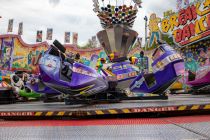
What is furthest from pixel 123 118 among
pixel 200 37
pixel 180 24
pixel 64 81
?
pixel 180 24

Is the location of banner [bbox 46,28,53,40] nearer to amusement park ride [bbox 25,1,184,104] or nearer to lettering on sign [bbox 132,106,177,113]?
amusement park ride [bbox 25,1,184,104]

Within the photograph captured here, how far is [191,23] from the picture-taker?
16547 mm

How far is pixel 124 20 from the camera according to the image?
10.8 m

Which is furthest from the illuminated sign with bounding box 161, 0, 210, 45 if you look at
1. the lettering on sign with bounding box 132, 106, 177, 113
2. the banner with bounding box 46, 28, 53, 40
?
the banner with bounding box 46, 28, 53, 40

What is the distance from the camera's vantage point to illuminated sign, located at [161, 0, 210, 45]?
15.1 meters

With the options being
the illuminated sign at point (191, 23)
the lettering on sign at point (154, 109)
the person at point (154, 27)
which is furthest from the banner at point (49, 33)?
the lettering on sign at point (154, 109)

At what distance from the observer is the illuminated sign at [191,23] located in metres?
15.1

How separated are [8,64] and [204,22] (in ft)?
64.1

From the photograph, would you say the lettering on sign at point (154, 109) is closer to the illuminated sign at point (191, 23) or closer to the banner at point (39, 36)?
the illuminated sign at point (191, 23)

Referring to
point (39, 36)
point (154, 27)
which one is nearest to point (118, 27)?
point (154, 27)

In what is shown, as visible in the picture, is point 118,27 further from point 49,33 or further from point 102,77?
point 49,33

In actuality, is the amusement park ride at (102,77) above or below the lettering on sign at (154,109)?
above

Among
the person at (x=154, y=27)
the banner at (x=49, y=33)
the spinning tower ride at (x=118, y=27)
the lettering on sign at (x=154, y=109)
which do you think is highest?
the banner at (x=49, y=33)

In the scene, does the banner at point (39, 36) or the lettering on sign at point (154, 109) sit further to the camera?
the banner at point (39, 36)
